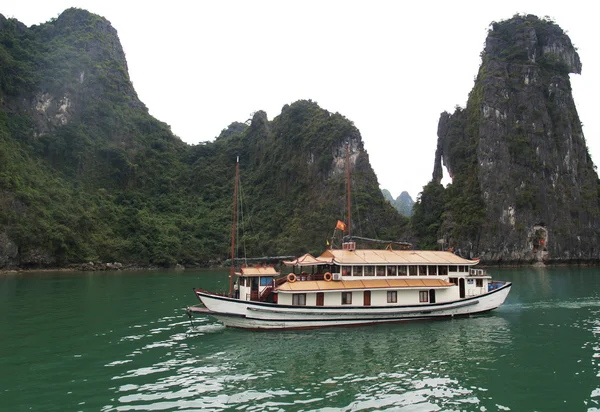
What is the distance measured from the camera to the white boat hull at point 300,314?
1825 cm

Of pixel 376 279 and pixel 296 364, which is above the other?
pixel 376 279

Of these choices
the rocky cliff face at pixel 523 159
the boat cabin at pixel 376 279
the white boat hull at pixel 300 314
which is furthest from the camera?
the rocky cliff face at pixel 523 159

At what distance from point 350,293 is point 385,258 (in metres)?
2.85

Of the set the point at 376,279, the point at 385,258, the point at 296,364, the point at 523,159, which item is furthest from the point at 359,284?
the point at 523,159

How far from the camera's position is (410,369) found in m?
→ 12.9

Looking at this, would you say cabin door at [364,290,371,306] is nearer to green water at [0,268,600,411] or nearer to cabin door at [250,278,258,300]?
green water at [0,268,600,411]

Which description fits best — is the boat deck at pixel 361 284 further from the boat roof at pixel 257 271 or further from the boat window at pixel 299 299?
the boat roof at pixel 257 271

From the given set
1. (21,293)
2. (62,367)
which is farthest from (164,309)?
(21,293)

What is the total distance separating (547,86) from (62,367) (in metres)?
95.2

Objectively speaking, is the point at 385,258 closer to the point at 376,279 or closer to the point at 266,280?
the point at 376,279

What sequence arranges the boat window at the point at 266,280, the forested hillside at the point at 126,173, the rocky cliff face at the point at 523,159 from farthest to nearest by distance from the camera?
the rocky cliff face at the point at 523,159 → the forested hillside at the point at 126,173 → the boat window at the point at 266,280

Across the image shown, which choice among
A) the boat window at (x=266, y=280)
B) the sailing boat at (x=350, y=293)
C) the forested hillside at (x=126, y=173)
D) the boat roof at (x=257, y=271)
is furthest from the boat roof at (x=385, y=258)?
the forested hillside at (x=126, y=173)

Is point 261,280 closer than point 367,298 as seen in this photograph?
Yes

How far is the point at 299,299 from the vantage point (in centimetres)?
1905
